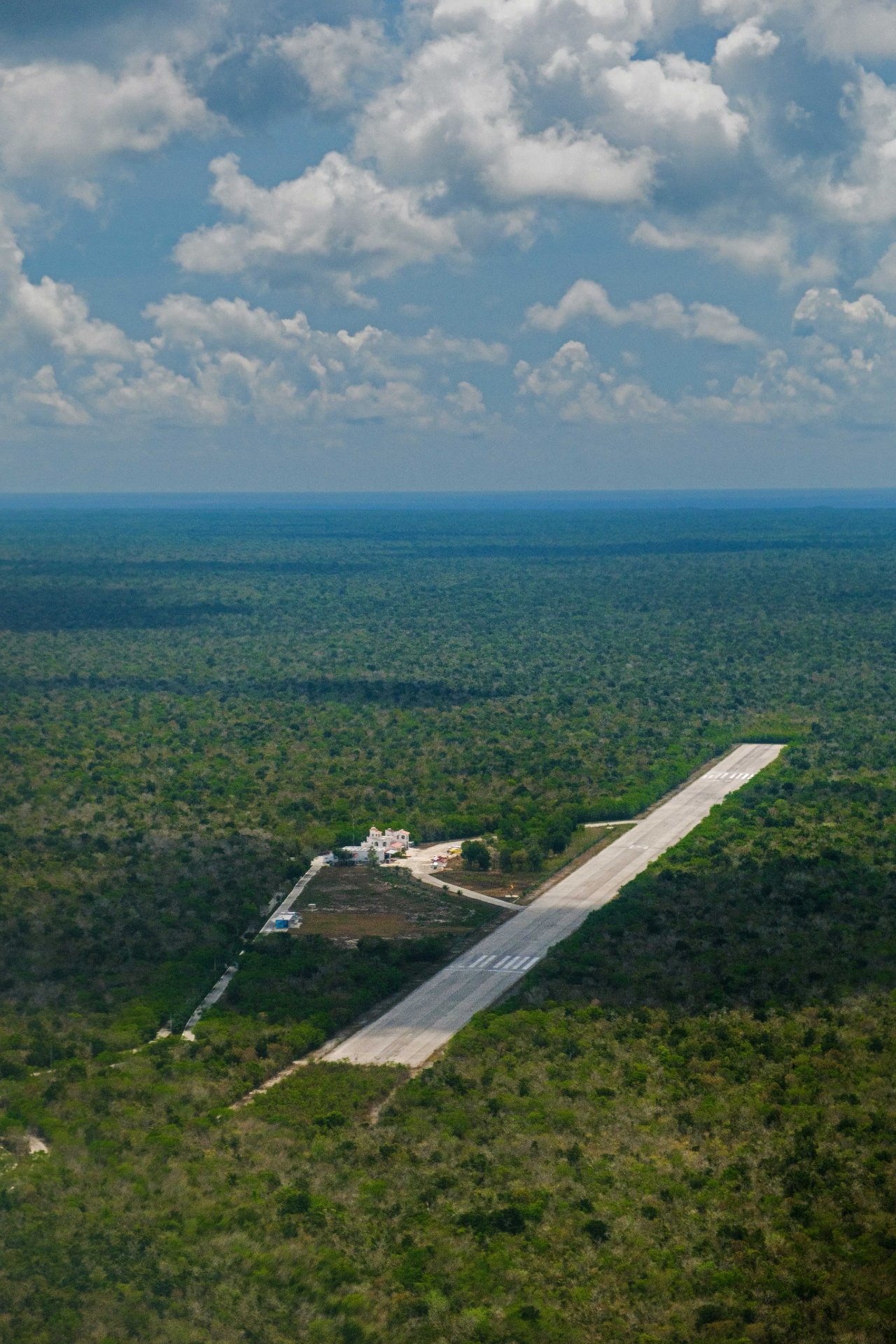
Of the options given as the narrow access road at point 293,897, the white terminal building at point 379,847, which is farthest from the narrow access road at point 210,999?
the white terminal building at point 379,847

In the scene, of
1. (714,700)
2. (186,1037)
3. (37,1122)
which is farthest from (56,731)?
(37,1122)

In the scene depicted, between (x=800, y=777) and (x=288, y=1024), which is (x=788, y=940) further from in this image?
(x=800, y=777)

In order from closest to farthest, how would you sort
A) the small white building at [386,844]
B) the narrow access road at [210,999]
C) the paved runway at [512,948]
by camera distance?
the paved runway at [512,948] → the narrow access road at [210,999] → the small white building at [386,844]

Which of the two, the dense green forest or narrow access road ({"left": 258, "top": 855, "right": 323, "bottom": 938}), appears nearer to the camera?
the dense green forest

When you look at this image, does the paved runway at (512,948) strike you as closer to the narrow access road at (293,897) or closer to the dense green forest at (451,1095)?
the dense green forest at (451,1095)

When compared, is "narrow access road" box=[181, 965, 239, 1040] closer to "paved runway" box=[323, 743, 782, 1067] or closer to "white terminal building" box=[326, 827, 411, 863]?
"paved runway" box=[323, 743, 782, 1067]

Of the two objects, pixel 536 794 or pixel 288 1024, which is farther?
pixel 536 794

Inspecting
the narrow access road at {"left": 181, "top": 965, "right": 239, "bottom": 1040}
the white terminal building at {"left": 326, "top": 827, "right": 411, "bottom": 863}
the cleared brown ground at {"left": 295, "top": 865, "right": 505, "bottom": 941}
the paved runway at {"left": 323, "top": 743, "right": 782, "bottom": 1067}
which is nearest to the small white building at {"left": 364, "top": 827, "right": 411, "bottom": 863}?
the white terminal building at {"left": 326, "top": 827, "right": 411, "bottom": 863}
